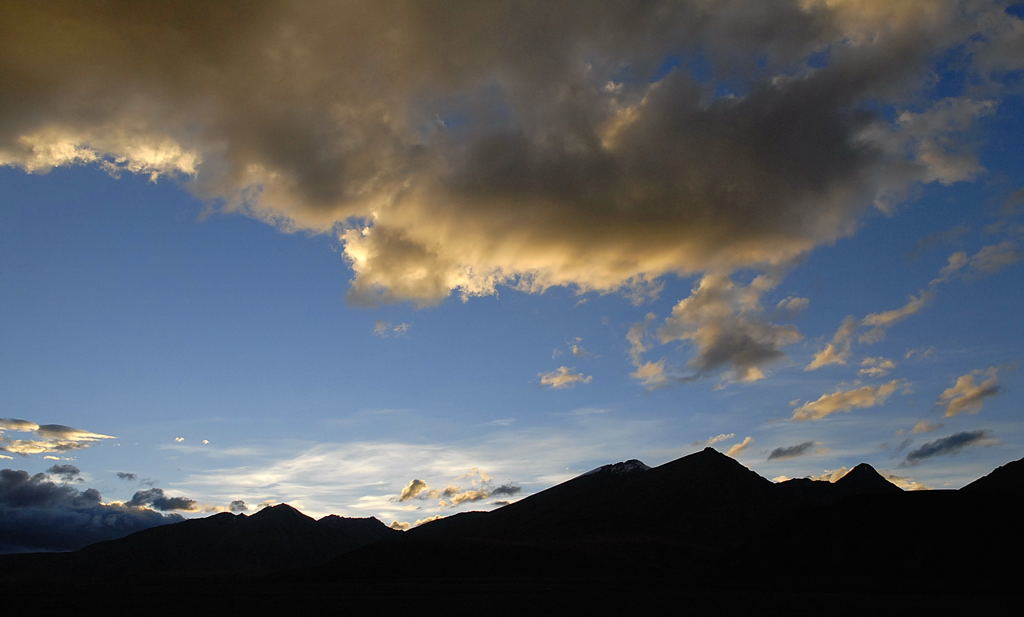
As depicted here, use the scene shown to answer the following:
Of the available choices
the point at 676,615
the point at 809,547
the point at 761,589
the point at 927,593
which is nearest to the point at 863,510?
the point at 809,547

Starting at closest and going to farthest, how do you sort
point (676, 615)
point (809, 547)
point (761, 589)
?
point (676, 615), point (761, 589), point (809, 547)

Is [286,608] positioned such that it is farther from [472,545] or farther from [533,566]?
[472,545]

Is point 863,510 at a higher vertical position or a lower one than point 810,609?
higher

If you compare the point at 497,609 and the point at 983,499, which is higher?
the point at 983,499

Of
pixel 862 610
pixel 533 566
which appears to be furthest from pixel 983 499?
pixel 533 566

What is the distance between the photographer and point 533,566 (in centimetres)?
16362

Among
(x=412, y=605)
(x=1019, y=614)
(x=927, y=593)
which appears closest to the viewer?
(x=1019, y=614)

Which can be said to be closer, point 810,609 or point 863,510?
point 810,609

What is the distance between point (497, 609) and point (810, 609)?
79.9 ft

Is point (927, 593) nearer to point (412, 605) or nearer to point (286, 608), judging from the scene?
point (412, 605)

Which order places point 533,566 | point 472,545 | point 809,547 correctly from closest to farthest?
point 809,547, point 533,566, point 472,545

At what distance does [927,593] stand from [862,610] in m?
25.0

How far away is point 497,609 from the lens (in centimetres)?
6219

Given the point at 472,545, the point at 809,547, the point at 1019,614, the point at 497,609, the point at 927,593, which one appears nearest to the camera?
the point at 1019,614
